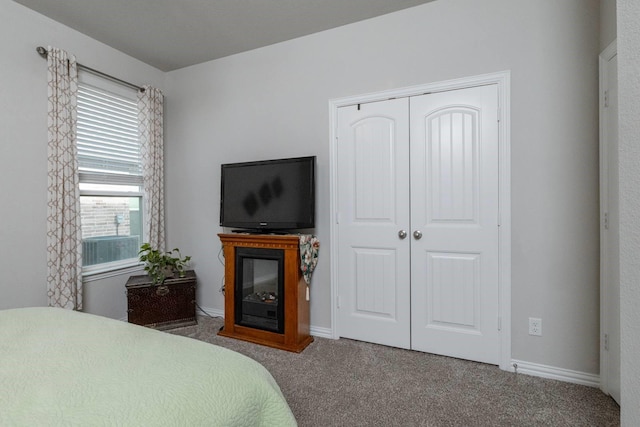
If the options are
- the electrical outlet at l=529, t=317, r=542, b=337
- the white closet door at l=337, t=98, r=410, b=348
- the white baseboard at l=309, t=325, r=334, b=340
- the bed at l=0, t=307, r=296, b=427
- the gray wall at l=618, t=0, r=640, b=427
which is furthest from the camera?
the white baseboard at l=309, t=325, r=334, b=340

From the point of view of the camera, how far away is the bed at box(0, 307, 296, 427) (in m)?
0.69

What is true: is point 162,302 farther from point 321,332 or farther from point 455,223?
point 455,223

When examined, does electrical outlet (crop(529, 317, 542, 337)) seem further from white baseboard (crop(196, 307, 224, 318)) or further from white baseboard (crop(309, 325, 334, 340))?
white baseboard (crop(196, 307, 224, 318))

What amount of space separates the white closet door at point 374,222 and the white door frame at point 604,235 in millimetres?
1163

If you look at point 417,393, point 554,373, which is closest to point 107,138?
point 417,393

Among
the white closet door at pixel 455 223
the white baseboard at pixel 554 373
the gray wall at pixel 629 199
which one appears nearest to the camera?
the gray wall at pixel 629 199

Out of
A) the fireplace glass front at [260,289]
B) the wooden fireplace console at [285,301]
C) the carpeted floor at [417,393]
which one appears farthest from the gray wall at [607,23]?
the fireplace glass front at [260,289]

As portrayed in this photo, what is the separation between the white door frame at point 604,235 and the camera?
1.86m

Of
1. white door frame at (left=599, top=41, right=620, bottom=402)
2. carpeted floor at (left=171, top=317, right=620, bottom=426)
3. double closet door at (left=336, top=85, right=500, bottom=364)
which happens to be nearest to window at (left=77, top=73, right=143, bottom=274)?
carpeted floor at (left=171, top=317, right=620, bottom=426)

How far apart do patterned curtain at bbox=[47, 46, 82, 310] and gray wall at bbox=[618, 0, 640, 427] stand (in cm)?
338

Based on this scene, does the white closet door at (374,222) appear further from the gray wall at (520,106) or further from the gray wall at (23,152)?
the gray wall at (23,152)

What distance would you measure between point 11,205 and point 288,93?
92.1 inches

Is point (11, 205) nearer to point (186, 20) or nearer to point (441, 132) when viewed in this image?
point (186, 20)

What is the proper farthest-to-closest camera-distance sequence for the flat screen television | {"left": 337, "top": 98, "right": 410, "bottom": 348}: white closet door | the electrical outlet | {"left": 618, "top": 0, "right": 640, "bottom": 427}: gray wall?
the flat screen television, {"left": 337, "top": 98, "right": 410, "bottom": 348}: white closet door, the electrical outlet, {"left": 618, "top": 0, "right": 640, "bottom": 427}: gray wall
